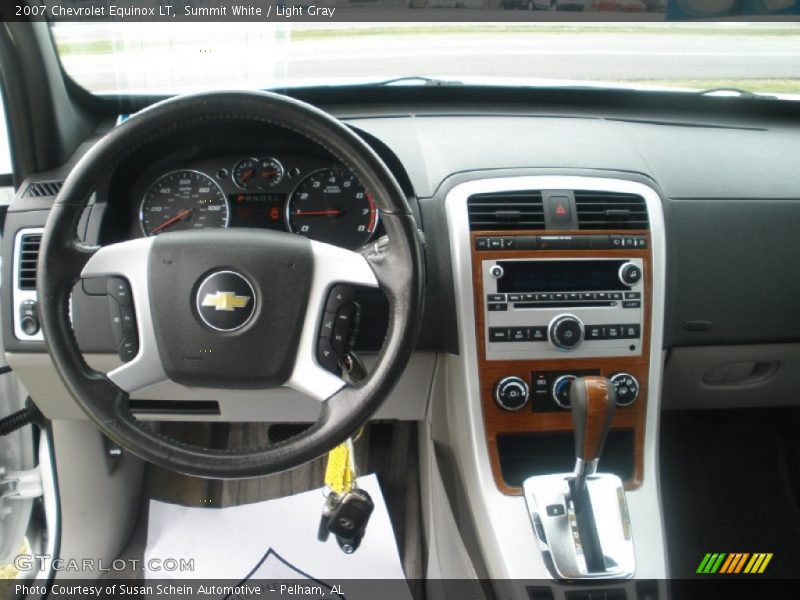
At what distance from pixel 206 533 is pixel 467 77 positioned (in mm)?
1306

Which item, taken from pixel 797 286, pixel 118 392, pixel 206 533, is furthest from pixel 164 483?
pixel 797 286

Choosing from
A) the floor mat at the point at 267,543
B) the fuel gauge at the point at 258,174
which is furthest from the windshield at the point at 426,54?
the floor mat at the point at 267,543

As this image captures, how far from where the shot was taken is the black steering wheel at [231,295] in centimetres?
99

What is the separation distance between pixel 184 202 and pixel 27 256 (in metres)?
0.31

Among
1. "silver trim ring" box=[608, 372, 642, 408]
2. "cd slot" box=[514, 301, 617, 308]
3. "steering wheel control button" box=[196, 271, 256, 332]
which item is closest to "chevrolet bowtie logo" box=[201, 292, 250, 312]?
"steering wheel control button" box=[196, 271, 256, 332]

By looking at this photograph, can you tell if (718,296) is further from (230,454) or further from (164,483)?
(164,483)

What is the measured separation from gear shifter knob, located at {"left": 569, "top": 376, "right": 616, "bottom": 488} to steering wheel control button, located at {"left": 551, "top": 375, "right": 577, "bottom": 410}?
7.0 inches

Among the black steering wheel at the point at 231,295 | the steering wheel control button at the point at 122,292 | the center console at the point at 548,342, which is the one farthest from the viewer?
the center console at the point at 548,342

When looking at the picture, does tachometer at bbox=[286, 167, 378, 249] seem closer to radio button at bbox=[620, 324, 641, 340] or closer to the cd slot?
the cd slot

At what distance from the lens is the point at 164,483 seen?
1.97 meters

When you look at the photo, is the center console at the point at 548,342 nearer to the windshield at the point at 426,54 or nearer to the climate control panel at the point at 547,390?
the climate control panel at the point at 547,390

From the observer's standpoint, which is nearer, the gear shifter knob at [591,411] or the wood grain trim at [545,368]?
the gear shifter knob at [591,411]

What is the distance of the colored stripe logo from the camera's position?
180cm

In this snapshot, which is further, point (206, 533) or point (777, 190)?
point (206, 533)
